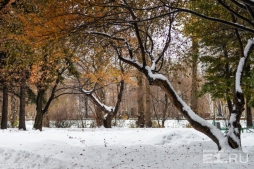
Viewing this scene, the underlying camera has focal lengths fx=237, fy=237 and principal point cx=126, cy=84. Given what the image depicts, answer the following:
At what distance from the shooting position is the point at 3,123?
618 inches

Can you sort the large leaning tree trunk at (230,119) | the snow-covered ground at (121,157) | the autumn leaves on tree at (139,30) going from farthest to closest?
the large leaning tree trunk at (230,119) → the snow-covered ground at (121,157) → the autumn leaves on tree at (139,30)

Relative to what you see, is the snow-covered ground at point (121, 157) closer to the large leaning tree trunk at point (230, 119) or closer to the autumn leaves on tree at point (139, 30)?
the large leaning tree trunk at point (230, 119)


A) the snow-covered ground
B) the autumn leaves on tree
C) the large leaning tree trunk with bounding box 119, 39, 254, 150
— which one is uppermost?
the autumn leaves on tree

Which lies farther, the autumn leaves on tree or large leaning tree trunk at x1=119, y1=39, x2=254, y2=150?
large leaning tree trunk at x1=119, y1=39, x2=254, y2=150

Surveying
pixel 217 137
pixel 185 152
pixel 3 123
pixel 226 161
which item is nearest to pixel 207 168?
pixel 226 161

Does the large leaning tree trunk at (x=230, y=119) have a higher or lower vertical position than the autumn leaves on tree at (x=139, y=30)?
lower

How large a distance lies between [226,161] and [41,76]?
1122 cm

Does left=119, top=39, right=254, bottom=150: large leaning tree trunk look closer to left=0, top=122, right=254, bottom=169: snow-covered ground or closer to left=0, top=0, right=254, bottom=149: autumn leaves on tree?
left=0, top=0, right=254, bottom=149: autumn leaves on tree

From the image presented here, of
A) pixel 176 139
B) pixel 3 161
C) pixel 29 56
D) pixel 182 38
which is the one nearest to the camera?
pixel 3 161

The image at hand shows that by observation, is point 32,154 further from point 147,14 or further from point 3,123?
point 3,123

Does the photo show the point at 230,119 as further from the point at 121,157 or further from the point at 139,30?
the point at 139,30

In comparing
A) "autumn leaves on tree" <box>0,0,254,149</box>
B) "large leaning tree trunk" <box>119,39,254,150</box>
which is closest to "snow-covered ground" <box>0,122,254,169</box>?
"large leaning tree trunk" <box>119,39,254,150</box>

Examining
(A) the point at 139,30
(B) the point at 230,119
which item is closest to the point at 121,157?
(B) the point at 230,119

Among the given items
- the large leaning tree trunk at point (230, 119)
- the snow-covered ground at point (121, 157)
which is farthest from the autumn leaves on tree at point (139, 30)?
the snow-covered ground at point (121, 157)
